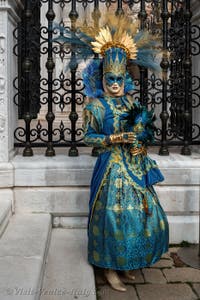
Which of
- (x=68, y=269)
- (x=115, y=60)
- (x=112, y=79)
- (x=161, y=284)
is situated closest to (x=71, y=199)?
(x=68, y=269)

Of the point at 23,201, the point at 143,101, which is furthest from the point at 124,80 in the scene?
the point at 23,201

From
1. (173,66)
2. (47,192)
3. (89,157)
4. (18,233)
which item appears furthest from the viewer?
(173,66)

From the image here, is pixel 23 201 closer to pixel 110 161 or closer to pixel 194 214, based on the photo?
pixel 110 161

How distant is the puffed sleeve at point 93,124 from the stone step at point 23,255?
42.8 inches

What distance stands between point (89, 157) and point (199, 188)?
4.46ft

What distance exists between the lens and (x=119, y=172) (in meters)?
3.60

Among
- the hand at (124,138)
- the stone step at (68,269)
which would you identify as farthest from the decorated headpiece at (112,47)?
the stone step at (68,269)

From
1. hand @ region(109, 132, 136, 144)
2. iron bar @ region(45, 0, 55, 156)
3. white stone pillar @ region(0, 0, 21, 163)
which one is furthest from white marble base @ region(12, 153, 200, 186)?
hand @ region(109, 132, 136, 144)

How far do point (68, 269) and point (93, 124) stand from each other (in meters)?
1.34

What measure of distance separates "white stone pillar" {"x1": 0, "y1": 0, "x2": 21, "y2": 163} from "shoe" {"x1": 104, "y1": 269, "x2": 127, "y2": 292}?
5.97ft

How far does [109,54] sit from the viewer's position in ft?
11.7

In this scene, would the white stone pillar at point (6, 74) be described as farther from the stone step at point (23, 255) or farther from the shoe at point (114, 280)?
the shoe at point (114, 280)

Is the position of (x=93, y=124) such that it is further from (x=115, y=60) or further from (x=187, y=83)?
(x=187, y=83)

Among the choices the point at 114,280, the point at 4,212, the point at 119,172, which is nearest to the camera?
the point at 119,172
